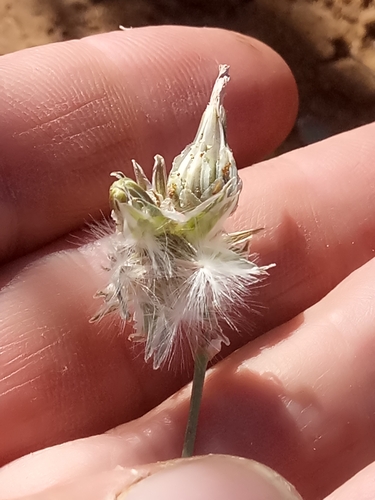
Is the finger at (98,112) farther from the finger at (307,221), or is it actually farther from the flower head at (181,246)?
the flower head at (181,246)

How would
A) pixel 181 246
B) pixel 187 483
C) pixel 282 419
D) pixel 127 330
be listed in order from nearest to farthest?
pixel 187 483
pixel 181 246
pixel 282 419
pixel 127 330

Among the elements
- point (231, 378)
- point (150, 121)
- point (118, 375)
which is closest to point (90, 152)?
point (150, 121)

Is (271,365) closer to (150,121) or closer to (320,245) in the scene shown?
(320,245)

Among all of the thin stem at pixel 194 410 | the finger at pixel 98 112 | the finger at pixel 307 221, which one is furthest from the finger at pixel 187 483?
the finger at pixel 98 112

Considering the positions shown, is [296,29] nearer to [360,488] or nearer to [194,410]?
[194,410]

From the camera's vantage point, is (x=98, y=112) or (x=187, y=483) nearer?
(x=187, y=483)

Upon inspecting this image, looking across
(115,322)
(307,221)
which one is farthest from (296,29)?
(115,322)

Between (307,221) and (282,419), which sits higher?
(307,221)
